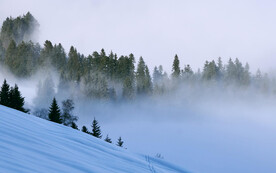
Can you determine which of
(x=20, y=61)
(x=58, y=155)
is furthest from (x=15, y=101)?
(x=20, y=61)

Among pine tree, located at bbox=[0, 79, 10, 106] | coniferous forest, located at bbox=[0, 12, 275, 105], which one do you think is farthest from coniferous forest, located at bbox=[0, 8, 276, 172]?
pine tree, located at bbox=[0, 79, 10, 106]

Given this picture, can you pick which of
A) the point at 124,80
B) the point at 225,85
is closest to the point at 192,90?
the point at 225,85

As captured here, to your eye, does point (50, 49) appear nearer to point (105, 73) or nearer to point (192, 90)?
point (105, 73)

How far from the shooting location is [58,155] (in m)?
3.88

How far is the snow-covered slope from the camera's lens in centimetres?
327

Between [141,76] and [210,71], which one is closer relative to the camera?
[141,76]

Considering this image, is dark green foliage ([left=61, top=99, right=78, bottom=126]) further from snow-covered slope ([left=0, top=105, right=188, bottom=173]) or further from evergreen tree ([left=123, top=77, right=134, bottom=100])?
evergreen tree ([left=123, top=77, right=134, bottom=100])

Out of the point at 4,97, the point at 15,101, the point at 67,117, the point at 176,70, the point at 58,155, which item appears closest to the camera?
the point at 58,155

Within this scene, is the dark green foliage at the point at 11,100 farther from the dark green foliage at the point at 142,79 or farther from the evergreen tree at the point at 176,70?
the evergreen tree at the point at 176,70

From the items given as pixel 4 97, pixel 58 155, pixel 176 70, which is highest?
pixel 176 70

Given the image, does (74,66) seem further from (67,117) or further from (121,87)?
(67,117)

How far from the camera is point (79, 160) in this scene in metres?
4.00

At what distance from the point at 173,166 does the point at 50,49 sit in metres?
139

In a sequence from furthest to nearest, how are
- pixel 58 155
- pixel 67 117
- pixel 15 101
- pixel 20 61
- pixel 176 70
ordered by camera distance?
pixel 176 70 → pixel 20 61 → pixel 67 117 → pixel 15 101 → pixel 58 155
